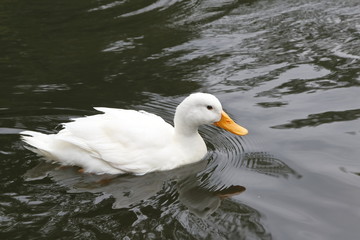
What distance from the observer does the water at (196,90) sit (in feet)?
17.9

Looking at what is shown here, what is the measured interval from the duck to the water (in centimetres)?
12

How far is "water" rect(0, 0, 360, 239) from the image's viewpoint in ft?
17.9

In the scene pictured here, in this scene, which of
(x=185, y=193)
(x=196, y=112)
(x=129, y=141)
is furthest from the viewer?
(x=196, y=112)

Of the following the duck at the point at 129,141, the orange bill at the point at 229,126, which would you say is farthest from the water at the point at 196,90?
the orange bill at the point at 229,126

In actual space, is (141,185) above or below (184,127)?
below

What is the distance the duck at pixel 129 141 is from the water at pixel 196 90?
0.12m

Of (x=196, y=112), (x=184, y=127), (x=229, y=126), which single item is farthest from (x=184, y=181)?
(x=229, y=126)

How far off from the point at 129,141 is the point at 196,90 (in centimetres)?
208

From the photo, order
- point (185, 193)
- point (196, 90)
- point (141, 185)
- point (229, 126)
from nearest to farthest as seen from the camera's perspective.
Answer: point (185, 193) → point (141, 185) → point (229, 126) → point (196, 90)

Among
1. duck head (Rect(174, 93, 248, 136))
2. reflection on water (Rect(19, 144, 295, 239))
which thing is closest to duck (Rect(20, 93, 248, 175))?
duck head (Rect(174, 93, 248, 136))

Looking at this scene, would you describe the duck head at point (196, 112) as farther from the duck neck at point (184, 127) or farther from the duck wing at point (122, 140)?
the duck wing at point (122, 140)

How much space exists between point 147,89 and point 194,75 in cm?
76

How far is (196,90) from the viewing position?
8141mm

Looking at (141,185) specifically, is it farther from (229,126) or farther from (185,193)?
(229,126)
